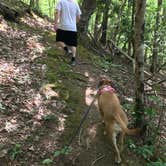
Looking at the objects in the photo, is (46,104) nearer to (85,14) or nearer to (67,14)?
(67,14)

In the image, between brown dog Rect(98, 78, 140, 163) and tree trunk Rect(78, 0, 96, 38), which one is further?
tree trunk Rect(78, 0, 96, 38)

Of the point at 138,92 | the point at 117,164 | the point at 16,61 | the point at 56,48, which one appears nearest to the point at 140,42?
the point at 138,92

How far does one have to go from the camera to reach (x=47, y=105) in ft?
23.3

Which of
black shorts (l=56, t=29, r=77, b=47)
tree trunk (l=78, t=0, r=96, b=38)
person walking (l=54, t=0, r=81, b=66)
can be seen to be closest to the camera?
person walking (l=54, t=0, r=81, b=66)

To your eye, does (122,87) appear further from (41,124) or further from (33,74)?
(41,124)

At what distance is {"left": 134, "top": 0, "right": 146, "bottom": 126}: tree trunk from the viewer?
21.2 ft

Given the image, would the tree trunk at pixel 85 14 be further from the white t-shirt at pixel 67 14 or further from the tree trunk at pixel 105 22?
the white t-shirt at pixel 67 14

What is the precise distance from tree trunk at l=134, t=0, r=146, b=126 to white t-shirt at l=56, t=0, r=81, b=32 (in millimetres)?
2878

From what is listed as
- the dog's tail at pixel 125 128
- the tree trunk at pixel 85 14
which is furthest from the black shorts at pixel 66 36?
the dog's tail at pixel 125 128

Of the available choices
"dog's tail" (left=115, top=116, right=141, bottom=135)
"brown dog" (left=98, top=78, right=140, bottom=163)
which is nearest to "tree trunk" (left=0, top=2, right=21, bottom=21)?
"brown dog" (left=98, top=78, right=140, bottom=163)

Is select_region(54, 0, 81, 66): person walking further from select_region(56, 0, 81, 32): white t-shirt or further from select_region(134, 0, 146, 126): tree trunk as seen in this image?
select_region(134, 0, 146, 126): tree trunk

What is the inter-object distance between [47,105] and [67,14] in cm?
294

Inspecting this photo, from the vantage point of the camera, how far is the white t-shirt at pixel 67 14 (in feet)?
29.5

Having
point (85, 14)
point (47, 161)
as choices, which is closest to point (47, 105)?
point (47, 161)
